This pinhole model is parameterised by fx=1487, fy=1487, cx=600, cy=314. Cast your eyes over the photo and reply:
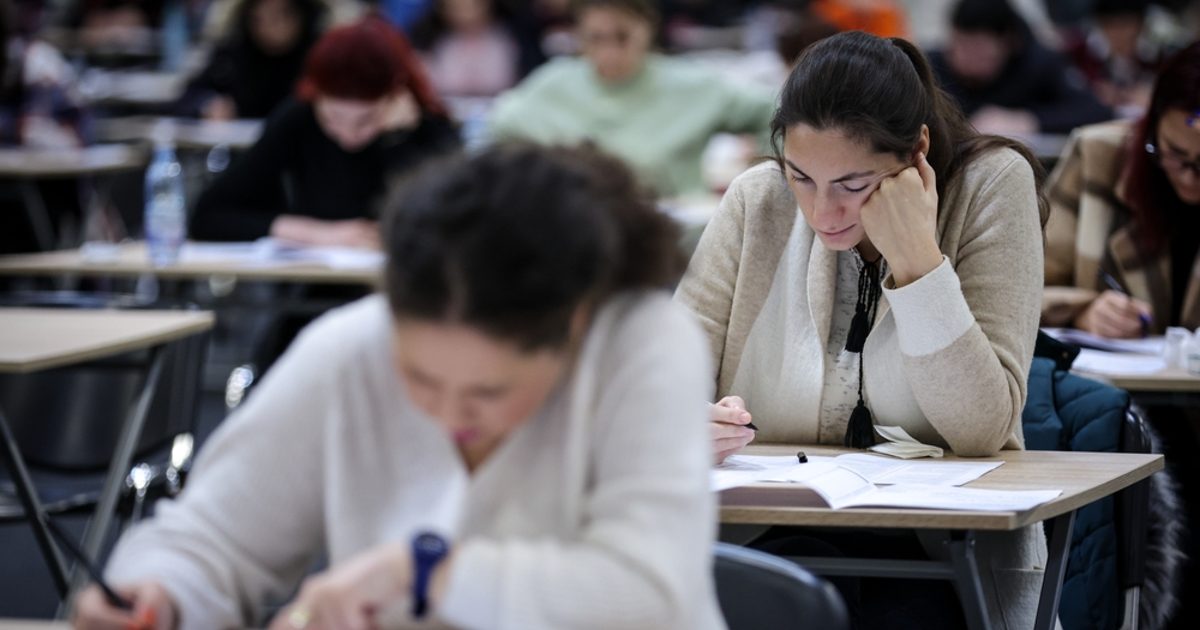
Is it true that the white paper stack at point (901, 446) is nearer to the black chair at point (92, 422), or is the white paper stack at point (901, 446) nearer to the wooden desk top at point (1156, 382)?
the wooden desk top at point (1156, 382)

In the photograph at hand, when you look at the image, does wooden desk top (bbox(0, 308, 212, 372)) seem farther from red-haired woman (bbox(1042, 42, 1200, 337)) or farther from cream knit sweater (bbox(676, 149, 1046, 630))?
red-haired woman (bbox(1042, 42, 1200, 337))

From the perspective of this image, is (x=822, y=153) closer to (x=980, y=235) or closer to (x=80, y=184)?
(x=980, y=235)

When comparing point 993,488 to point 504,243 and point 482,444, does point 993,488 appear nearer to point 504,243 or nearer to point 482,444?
point 482,444

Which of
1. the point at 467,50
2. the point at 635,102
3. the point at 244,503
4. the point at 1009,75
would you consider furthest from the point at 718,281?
the point at 467,50

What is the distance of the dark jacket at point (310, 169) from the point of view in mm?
4496

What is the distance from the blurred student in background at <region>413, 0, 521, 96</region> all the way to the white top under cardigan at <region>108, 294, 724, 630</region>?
6.34 metres

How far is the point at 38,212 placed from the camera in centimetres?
566

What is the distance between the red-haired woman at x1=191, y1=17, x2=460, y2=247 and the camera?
434 cm

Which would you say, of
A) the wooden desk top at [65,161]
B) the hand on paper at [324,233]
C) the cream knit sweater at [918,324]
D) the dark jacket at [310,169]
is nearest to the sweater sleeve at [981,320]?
the cream knit sweater at [918,324]

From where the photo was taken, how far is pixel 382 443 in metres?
1.22

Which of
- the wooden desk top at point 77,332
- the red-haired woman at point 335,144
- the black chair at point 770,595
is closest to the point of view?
the black chair at point 770,595

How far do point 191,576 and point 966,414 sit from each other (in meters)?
1.12

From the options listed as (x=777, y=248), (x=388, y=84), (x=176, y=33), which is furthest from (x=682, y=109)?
(x=176, y=33)

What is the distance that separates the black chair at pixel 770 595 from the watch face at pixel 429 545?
377 millimetres
